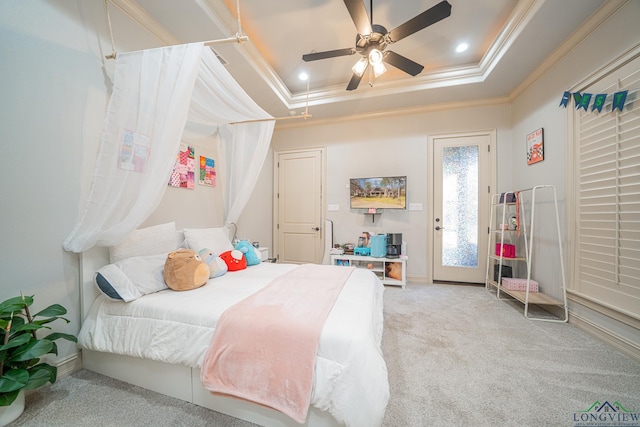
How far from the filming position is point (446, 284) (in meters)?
3.58

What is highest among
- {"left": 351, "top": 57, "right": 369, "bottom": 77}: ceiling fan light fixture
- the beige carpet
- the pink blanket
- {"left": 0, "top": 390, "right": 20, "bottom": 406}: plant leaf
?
{"left": 351, "top": 57, "right": 369, "bottom": 77}: ceiling fan light fixture

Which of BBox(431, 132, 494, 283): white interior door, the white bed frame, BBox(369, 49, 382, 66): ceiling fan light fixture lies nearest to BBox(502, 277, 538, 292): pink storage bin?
BBox(431, 132, 494, 283): white interior door

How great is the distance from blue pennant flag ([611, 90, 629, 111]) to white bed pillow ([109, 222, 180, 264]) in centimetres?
398

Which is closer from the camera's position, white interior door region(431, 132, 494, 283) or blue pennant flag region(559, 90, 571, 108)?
blue pennant flag region(559, 90, 571, 108)

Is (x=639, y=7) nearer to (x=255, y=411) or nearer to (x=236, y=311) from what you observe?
(x=236, y=311)

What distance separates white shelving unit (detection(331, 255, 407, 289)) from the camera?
337 cm

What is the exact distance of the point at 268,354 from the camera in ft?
3.56

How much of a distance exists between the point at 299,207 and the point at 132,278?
2983 mm

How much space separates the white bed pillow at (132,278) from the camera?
146 centimetres

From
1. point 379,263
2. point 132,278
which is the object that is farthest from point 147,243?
point 379,263

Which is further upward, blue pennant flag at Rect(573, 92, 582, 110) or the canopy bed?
blue pennant flag at Rect(573, 92, 582, 110)

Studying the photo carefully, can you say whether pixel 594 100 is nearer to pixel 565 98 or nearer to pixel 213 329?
pixel 565 98

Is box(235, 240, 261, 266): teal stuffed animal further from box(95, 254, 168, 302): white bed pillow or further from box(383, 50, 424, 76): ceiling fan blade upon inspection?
box(383, 50, 424, 76): ceiling fan blade

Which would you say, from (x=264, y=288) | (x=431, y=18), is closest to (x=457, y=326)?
(x=264, y=288)
